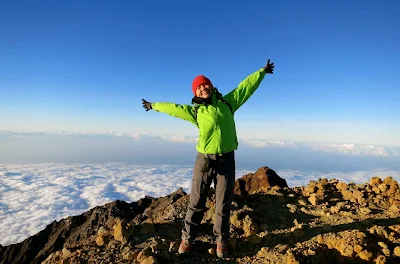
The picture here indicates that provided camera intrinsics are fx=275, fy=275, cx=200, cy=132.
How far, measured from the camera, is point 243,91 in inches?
217

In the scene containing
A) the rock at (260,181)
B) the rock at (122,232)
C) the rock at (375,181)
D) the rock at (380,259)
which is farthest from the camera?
the rock at (260,181)

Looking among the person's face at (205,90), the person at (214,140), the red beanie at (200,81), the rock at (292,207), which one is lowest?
the rock at (292,207)

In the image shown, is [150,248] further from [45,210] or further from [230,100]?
[45,210]

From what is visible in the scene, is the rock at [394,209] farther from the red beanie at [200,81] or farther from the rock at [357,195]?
the red beanie at [200,81]

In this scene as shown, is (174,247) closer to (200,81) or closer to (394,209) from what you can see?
(200,81)

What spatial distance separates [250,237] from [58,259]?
165 inches

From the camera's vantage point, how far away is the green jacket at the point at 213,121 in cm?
521

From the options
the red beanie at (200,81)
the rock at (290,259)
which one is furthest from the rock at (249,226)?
the red beanie at (200,81)

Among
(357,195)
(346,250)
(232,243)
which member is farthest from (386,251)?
(357,195)

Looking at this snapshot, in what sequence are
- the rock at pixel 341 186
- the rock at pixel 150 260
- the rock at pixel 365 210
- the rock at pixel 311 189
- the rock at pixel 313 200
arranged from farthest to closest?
the rock at pixel 341 186
the rock at pixel 311 189
the rock at pixel 313 200
the rock at pixel 365 210
the rock at pixel 150 260

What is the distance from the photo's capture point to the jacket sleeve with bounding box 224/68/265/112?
5.49 m

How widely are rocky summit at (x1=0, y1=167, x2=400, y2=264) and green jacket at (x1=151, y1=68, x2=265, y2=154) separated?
2.19 meters

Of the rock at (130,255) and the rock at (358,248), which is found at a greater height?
the rock at (358,248)

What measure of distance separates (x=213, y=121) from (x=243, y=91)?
3.08 ft
